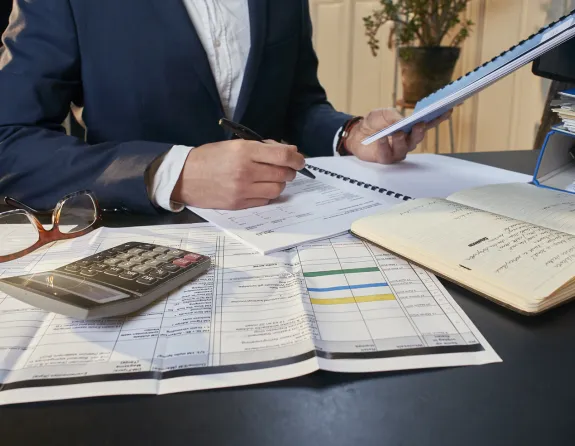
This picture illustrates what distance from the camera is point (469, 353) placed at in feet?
1.16

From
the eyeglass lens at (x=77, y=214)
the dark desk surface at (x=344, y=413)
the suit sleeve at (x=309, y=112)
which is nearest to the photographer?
the dark desk surface at (x=344, y=413)

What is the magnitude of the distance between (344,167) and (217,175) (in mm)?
297

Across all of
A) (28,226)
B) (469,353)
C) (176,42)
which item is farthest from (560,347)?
(176,42)

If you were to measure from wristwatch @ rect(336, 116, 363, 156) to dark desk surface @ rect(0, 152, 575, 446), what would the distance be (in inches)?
28.9

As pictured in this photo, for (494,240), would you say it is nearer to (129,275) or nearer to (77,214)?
(129,275)

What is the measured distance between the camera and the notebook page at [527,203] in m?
0.56

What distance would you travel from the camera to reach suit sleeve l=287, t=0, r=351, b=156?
1.08 meters

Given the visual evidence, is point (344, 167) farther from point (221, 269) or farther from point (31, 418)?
point (31, 418)

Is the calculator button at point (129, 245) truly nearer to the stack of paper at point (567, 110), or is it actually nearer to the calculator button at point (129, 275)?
the calculator button at point (129, 275)

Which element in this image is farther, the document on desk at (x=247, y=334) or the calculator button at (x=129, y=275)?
the calculator button at (x=129, y=275)

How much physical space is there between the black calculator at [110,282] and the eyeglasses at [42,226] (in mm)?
129

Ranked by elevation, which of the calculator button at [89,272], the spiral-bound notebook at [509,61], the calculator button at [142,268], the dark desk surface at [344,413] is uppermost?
the spiral-bound notebook at [509,61]

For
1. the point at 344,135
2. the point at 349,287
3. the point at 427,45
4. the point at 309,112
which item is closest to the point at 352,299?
the point at 349,287

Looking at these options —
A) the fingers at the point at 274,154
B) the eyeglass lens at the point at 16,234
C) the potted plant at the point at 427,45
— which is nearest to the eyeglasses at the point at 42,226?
the eyeglass lens at the point at 16,234
